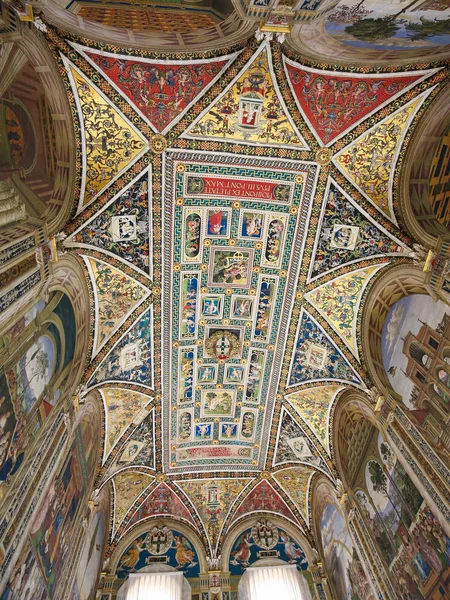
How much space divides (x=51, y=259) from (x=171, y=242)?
11.5ft

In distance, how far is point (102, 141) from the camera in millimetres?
9883

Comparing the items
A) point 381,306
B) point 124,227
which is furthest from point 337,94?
point 124,227

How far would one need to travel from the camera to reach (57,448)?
9945mm

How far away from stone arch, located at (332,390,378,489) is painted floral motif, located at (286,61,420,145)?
24.2 feet


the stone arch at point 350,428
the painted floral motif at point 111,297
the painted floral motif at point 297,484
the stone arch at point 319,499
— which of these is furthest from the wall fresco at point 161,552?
the painted floral motif at point 111,297

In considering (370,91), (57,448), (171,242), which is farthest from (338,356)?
(57,448)

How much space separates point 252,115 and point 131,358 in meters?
7.68

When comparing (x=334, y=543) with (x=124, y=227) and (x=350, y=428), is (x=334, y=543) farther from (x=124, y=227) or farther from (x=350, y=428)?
(x=124, y=227)

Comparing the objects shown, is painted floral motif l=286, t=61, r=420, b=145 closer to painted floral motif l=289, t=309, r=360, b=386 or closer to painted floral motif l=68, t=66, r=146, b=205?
painted floral motif l=68, t=66, r=146, b=205

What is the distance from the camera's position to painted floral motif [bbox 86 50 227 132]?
8.95m

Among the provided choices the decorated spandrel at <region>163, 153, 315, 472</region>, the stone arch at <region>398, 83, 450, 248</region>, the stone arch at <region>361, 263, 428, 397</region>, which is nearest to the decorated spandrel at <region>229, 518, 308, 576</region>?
the decorated spandrel at <region>163, 153, 315, 472</region>

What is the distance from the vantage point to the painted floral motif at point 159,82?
352 inches

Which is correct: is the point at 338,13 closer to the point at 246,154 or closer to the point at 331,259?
the point at 246,154

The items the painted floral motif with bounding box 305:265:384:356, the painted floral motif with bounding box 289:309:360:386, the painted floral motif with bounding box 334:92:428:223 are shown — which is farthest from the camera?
the painted floral motif with bounding box 289:309:360:386
